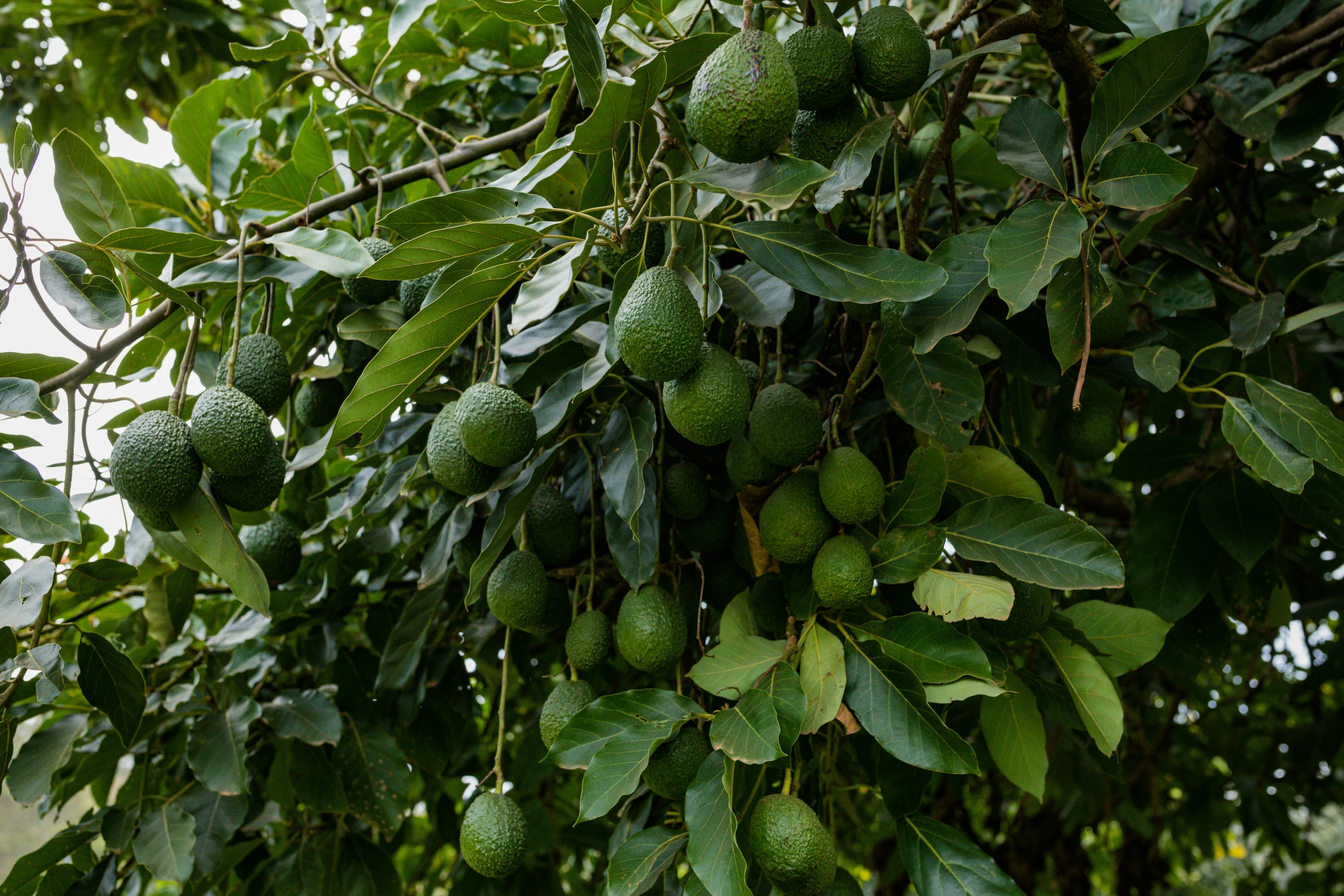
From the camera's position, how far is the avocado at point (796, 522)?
1.16 m

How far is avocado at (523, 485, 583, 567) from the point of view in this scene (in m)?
1.37

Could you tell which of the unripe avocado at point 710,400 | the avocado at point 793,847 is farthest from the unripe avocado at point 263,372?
the avocado at point 793,847

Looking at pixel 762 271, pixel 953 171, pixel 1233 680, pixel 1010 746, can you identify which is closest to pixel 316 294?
pixel 762 271

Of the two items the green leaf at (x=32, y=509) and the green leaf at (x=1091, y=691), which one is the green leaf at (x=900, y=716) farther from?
the green leaf at (x=32, y=509)

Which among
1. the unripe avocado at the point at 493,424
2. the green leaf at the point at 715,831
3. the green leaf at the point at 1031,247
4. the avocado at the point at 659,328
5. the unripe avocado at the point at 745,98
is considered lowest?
the green leaf at the point at 715,831

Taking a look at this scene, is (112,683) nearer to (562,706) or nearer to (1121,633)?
(562,706)

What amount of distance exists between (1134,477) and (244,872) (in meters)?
1.97

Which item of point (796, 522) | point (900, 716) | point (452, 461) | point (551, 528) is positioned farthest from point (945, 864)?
point (452, 461)

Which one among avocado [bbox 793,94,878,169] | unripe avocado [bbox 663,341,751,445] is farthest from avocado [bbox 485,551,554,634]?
avocado [bbox 793,94,878,169]

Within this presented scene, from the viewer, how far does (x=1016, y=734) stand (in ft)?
4.17

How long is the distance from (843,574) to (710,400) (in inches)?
10.8

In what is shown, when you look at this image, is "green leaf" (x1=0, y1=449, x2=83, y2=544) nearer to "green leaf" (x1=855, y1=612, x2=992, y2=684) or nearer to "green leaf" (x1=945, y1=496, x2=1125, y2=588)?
"green leaf" (x1=855, y1=612, x2=992, y2=684)

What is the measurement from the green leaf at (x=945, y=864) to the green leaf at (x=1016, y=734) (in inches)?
5.8

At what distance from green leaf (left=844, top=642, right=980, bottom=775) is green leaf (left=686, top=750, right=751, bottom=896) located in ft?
0.58
